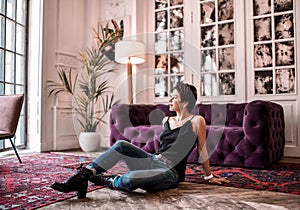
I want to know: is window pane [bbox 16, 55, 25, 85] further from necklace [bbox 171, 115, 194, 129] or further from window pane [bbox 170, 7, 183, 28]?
necklace [bbox 171, 115, 194, 129]

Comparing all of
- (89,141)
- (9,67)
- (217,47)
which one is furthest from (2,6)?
(217,47)

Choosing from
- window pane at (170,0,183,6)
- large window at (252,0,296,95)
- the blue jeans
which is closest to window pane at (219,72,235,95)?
large window at (252,0,296,95)

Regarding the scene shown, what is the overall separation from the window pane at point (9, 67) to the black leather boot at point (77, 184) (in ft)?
9.70

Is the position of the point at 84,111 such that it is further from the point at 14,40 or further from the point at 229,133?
the point at 229,133

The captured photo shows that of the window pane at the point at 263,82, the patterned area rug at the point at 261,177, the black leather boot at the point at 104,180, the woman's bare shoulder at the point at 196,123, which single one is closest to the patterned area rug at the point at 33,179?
the black leather boot at the point at 104,180

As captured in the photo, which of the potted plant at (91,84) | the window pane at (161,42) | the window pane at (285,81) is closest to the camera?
the window pane at (285,81)

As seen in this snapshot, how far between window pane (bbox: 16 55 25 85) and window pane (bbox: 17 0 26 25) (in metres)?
0.55

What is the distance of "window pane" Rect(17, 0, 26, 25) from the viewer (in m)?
4.58

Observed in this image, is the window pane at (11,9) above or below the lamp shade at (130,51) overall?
above

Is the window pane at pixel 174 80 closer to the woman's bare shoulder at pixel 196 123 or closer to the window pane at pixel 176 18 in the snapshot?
the window pane at pixel 176 18

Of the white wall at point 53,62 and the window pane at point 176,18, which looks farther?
the window pane at point 176,18

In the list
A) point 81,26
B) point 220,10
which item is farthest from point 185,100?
point 81,26

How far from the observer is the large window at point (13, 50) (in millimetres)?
4258

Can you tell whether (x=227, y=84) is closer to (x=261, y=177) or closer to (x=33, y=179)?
(x=261, y=177)
